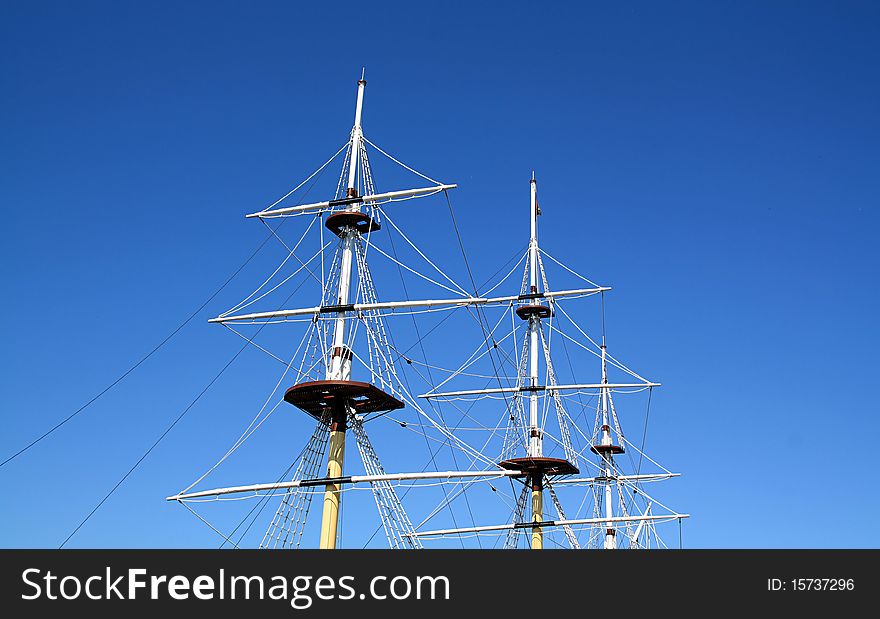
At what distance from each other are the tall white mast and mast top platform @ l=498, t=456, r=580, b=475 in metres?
22.3

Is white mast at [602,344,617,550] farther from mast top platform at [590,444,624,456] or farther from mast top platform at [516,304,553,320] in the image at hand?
mast top platform at [516,304,553,320]

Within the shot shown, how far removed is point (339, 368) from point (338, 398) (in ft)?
4.45

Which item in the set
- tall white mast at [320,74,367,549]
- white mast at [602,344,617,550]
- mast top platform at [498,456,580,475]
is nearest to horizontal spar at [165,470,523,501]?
tall white mast at [320,74,367,549]

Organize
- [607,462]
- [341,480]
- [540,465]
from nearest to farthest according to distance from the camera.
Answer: [341,480]
[540,465]
[607,462]

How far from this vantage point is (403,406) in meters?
44.2

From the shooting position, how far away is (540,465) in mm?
64188

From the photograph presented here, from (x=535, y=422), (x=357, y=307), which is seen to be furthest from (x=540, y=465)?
(x=357, y=307)

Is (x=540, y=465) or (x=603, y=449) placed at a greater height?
(x=603, y=449)

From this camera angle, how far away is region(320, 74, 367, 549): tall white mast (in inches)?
1655

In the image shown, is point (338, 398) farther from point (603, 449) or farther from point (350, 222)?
point (603, 449)

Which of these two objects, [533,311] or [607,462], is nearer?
[533,311]
